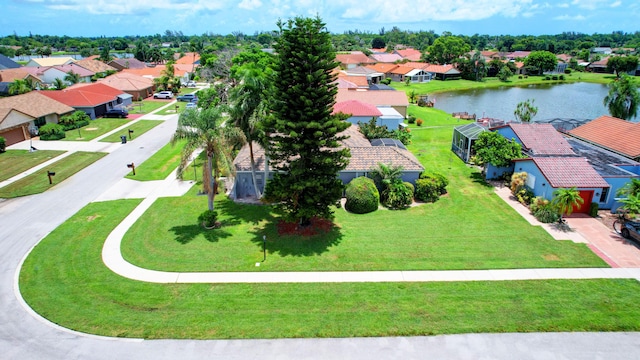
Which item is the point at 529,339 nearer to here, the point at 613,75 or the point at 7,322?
the point at 7,322

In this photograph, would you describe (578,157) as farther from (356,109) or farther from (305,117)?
(356,109)

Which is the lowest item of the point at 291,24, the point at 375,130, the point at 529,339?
the point at 529,339

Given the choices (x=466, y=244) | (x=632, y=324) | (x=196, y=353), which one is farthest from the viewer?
(x=466, y=244)

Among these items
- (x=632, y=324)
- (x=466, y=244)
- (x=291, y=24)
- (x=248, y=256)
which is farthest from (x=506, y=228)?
(x=291, y=24)

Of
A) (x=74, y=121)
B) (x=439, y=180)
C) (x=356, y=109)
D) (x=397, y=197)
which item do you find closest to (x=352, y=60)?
(x=356, y=109)

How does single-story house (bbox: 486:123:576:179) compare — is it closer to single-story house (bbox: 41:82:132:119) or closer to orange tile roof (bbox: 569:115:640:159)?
orange tile roof (bbox: 569:115:640:159)
